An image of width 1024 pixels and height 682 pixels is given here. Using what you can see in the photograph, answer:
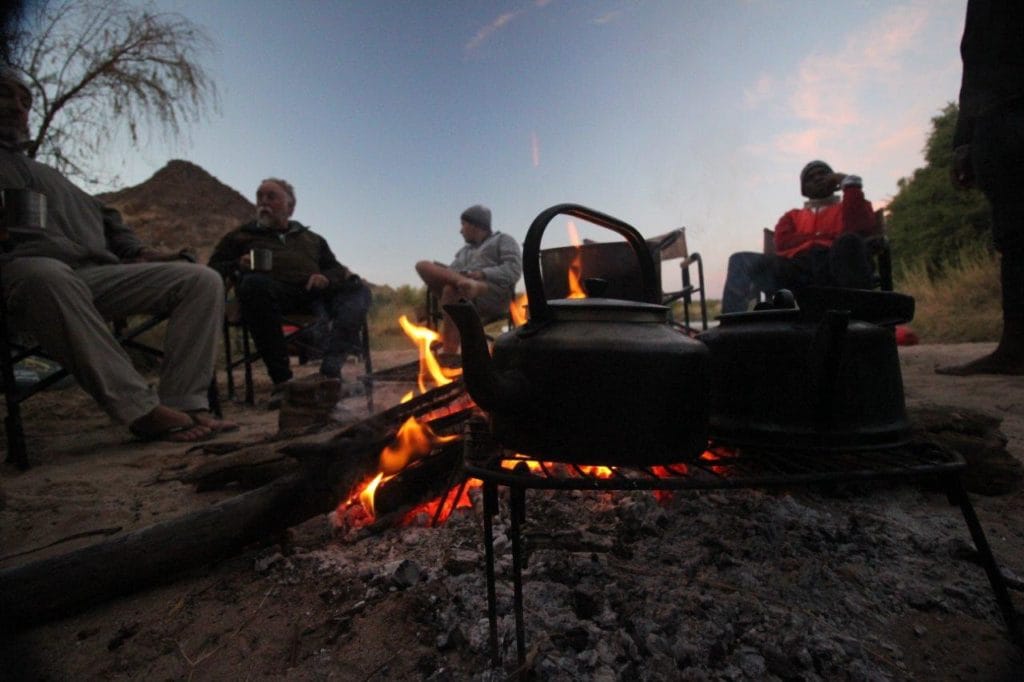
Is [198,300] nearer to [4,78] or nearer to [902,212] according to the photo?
[4,78]

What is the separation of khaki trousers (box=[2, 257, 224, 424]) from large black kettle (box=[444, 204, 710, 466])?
9.83 feet

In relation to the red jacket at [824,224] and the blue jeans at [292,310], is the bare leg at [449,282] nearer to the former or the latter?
the blue jeans at [292,310]

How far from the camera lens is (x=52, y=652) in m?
1.16

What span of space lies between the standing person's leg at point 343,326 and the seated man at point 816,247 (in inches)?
175

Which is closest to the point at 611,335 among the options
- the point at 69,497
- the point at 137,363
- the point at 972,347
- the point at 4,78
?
the point at 69,497

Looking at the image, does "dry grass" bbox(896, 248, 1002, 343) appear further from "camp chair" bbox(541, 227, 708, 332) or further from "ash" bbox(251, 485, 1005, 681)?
"ash" bbox(251, 485, 1005, 681)

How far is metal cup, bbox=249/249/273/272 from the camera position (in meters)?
4.38

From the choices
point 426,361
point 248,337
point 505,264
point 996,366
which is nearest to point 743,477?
point 426,361

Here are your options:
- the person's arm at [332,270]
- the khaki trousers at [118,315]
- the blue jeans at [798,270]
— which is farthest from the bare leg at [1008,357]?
the khaki trousers at [118,315]

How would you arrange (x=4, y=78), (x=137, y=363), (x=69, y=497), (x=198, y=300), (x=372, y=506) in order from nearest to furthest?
1. (x=372, y=506)
2. (x=69, y=497)
3. (x=4, y=78)
4. (x=198, y=300)
5. (x=137, y=363)

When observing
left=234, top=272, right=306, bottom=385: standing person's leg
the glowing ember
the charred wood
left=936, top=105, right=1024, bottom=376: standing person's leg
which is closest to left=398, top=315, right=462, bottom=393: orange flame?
the glowing ember

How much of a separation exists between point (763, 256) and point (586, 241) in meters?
2.46

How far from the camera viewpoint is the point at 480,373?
988mm

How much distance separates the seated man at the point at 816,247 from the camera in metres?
5.07
